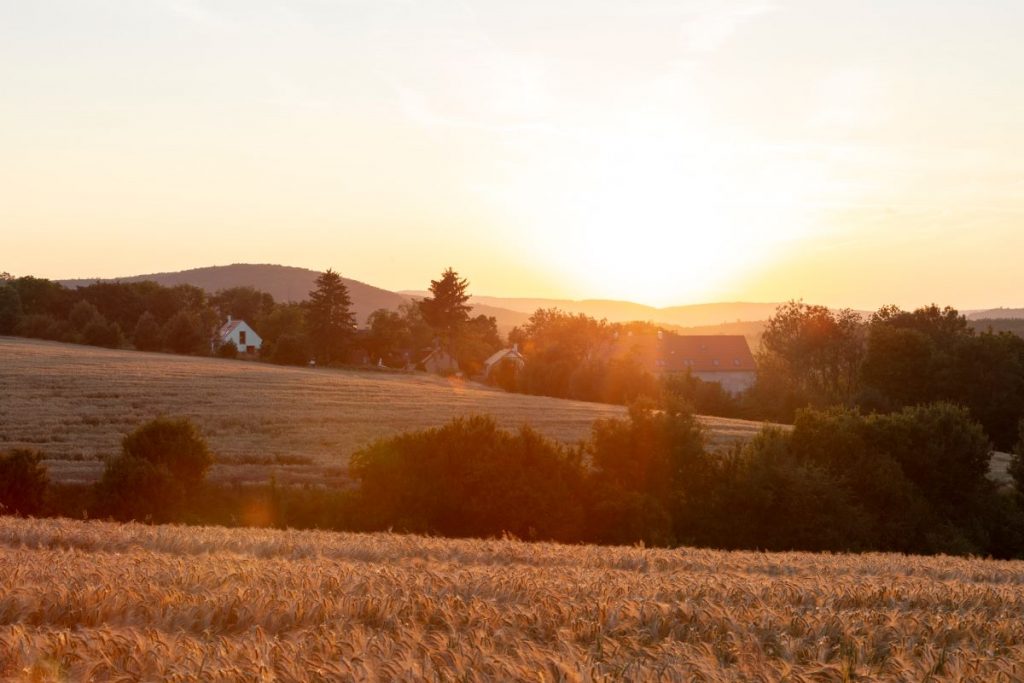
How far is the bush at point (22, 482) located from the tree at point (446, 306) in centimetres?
8850

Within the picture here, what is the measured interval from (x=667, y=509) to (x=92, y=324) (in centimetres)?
8015

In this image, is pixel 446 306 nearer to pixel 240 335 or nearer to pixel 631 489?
pixel 240 335

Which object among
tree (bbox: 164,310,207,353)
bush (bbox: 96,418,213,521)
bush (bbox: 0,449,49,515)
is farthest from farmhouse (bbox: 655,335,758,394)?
bush (bbox: 0,449,49,515)

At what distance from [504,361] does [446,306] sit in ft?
50.9

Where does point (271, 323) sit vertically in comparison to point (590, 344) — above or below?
above

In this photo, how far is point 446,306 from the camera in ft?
382

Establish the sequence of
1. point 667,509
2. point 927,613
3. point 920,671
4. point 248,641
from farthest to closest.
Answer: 1. point 667,509
2. point 927,613
3. point 248,641
4. point 920,671

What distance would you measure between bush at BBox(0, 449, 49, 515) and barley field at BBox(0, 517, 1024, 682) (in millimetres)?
19288

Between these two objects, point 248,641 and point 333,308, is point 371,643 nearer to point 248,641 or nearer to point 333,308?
point 248,641

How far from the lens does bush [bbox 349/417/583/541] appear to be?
1168 inches

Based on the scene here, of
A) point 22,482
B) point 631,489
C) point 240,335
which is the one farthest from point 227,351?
point 631,489

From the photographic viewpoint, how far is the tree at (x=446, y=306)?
116 m

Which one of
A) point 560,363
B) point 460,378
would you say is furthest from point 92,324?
point 560,363

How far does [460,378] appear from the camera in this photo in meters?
97.6
